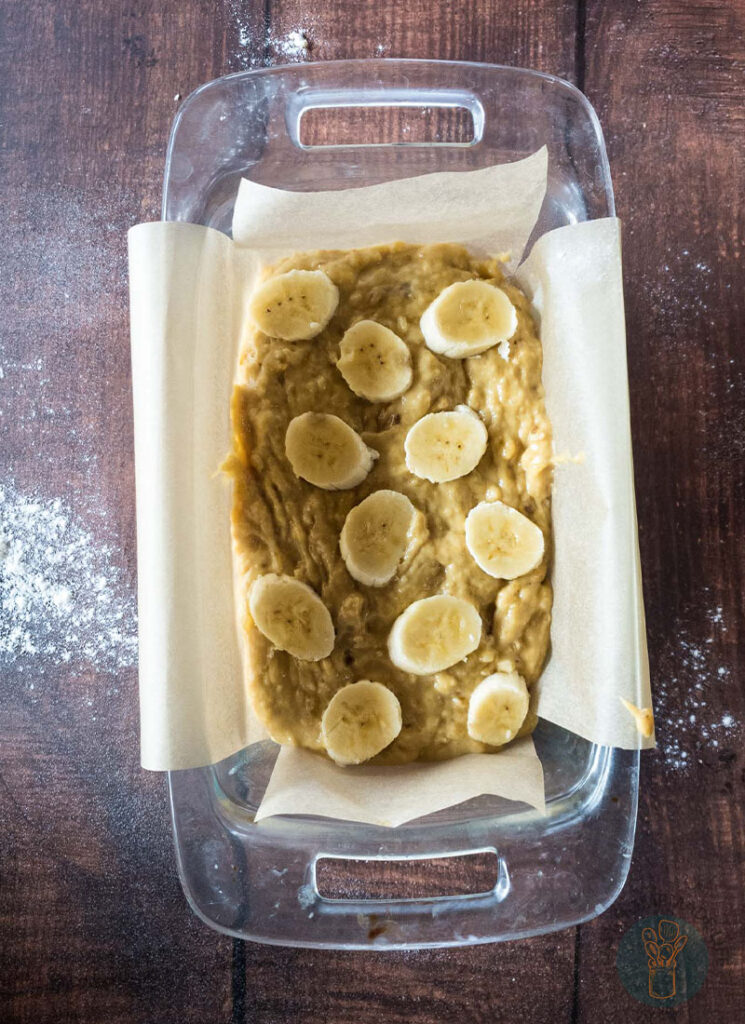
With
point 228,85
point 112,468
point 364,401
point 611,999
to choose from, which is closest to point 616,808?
point 611,999

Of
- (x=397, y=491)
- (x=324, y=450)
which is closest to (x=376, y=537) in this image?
(x=397, y=491)

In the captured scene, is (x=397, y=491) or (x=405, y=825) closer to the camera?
(x=405, y=825)

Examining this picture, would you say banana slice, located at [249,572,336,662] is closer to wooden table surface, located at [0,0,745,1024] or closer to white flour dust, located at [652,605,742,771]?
wooden table surface, located at [0,0,745,1024]

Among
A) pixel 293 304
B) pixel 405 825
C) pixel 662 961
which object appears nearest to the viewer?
pixel 405 825

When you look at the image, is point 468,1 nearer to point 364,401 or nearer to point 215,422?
point 364,401

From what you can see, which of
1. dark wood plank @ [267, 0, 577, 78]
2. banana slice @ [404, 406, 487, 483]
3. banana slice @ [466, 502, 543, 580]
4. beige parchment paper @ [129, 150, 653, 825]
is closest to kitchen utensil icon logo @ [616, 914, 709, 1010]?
beige parchment paper @ [129, 150, 653, 825]

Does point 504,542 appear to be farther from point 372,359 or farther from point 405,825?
point 405,825

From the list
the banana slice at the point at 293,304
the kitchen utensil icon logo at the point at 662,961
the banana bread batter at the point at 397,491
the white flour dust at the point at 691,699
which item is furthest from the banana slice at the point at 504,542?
the kitchen utensil icon logo at the point at 662,961
